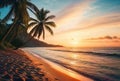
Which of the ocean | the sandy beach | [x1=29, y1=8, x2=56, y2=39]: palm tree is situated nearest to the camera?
the sandy beach

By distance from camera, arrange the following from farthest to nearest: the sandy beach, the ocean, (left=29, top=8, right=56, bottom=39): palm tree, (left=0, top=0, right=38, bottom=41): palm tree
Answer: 1. (left=29, top=8, right=56, bottom=39): palm tree
2. (left=0, top=0, right=38, bottom=41): palm tree
3. the ocean
4. the sandy beach

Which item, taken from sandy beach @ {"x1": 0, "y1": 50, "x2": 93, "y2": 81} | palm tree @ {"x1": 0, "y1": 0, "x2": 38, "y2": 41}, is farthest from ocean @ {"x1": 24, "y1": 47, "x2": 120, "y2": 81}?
palm tree @ {"x1": 0, "y1": 0, "x2": 38, "y2": 41}

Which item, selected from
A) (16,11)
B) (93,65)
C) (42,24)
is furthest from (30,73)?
(42,24)

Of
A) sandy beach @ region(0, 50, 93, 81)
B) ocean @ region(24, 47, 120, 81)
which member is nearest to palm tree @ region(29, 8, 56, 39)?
ocean @ region(24, 47, 120, 81)

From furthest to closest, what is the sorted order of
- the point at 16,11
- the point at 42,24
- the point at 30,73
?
the point at 42,24 < the point at 16,11 < the point at 30,73

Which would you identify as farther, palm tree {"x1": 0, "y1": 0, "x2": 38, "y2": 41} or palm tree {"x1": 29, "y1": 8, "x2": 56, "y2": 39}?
palm tree {"x1": 29, "y1": 8, "x2": 56, "y2": 39}

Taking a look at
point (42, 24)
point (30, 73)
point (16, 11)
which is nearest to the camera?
point (30, 73)

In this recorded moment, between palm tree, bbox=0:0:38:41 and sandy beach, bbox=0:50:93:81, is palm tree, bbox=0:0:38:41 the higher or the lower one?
the higher one

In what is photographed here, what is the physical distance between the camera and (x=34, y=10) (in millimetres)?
22562

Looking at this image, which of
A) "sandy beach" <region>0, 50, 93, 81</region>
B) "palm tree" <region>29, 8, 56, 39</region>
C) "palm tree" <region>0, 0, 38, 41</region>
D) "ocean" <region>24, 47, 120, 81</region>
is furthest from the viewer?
"palm tree" <region>29, 8, 56, 39</region>

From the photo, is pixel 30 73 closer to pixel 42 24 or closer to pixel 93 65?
pixel 93 65

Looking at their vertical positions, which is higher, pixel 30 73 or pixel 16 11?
pixel 16 11

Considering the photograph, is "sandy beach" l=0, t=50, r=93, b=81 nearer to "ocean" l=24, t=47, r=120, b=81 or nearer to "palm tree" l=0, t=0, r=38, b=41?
"ocean" l=24, t=47, r=120, b=81

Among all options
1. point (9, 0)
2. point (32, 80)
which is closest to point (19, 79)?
point (32, 80)
